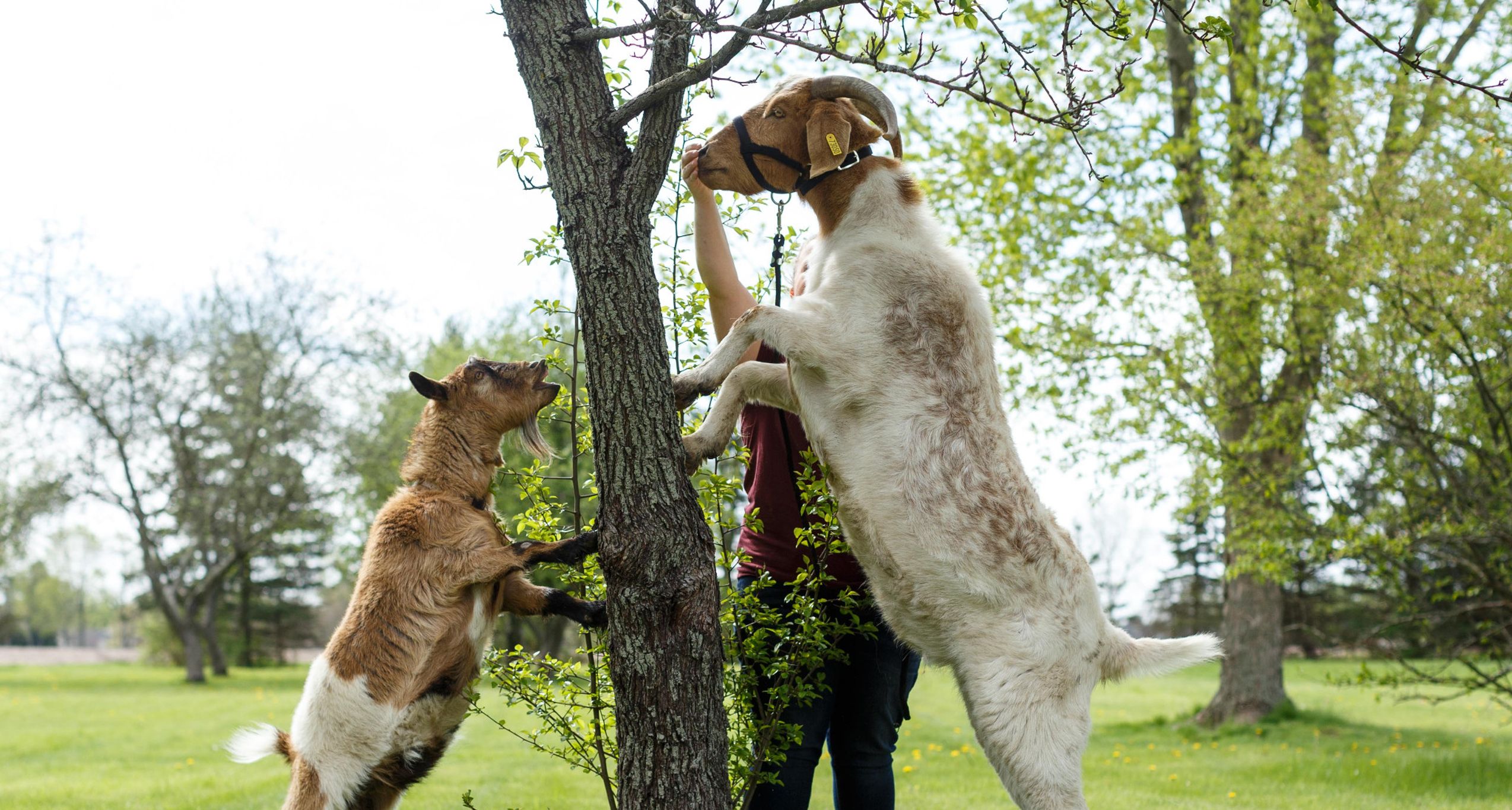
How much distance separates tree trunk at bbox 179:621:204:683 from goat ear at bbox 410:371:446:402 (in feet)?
92.0

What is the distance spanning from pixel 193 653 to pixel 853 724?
2967cm

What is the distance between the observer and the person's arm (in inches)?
133

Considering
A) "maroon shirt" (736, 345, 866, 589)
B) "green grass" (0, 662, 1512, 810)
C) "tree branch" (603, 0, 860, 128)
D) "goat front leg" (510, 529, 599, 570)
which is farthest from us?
"green grass" (0, 662, 1512, 810)

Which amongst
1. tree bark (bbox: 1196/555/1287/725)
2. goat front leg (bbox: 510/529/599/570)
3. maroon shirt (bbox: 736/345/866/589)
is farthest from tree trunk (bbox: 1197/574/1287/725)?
goat front leg (bbox: 510/529/599/570)

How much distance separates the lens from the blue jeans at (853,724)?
127 inches

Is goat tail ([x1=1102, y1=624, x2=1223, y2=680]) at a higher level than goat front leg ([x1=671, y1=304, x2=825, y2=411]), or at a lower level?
lower

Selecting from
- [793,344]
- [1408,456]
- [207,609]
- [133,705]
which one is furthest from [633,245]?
[207,609]

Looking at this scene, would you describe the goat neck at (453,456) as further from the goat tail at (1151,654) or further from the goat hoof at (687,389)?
the goat tail at (1151,654)

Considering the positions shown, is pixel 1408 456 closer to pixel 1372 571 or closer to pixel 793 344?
pixel 1372 571

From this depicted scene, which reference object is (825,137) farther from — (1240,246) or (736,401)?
(1240,246)

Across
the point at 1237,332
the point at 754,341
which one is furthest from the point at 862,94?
the point at 1237,332

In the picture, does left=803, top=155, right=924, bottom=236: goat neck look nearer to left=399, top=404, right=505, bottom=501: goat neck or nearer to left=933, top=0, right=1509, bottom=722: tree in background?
left=399, top=404, right=505, bottom=501: goat neck

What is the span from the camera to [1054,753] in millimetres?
2746

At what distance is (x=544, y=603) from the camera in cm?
335
